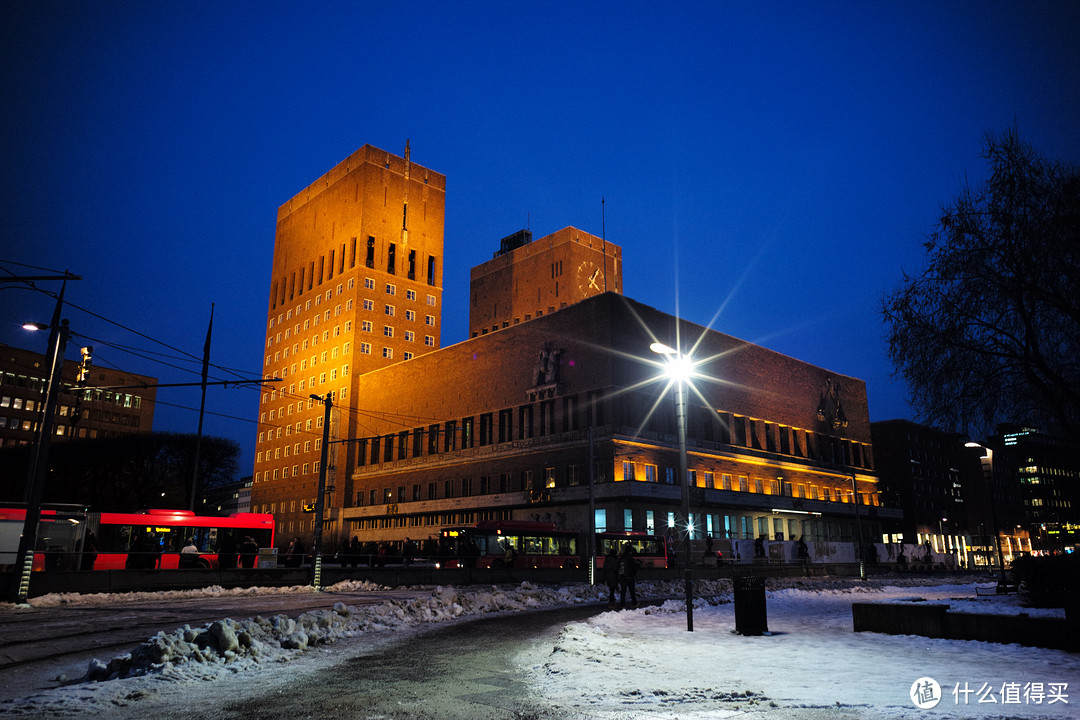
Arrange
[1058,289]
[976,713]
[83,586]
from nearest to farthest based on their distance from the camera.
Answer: [976,713] < [1058,289] < [83,586]

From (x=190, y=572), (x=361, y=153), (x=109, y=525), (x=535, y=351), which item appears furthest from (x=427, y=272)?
(x=190, y=572)

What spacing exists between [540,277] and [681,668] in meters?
105

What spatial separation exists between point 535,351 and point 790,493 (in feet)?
104

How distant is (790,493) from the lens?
3004 inches

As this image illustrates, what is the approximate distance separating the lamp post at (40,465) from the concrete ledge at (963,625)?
65.6 ft

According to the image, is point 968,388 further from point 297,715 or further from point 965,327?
point 297,715

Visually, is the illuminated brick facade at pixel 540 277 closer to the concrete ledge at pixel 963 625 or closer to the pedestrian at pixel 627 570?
the pedestrian at pixel 627 570

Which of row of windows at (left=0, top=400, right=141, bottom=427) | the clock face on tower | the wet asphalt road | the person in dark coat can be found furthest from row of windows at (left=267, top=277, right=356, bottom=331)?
the wet asphalt road

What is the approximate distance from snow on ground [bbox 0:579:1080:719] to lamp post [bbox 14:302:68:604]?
10620 millimetres

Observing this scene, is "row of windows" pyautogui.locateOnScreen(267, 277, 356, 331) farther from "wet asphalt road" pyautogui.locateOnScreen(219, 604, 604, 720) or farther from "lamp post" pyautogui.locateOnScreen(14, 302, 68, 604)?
"wet asphalt road" pyautogui.locateOnScreen(219, 604, 604, 720)

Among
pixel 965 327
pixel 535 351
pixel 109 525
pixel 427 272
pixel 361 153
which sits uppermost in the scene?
pixel 361 153

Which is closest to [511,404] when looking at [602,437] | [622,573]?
[602,437]

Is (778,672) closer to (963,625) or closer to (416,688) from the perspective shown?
(416,688)

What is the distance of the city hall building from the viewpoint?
6259 cm
